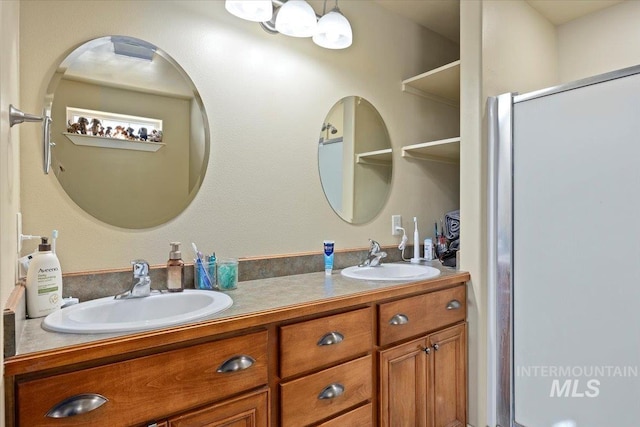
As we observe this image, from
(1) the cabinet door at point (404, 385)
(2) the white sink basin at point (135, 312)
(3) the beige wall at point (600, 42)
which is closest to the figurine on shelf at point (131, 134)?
(2) the white sink basin at point (135, 312)

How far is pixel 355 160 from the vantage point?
1992 mm

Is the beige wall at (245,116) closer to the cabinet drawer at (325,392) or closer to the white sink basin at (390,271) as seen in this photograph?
the white sink basin at (390,271)

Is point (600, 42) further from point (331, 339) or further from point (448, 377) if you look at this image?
point (331, 339)

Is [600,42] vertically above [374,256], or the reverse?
[600,42]

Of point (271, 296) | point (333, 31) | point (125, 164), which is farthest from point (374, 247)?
point (125, 164)

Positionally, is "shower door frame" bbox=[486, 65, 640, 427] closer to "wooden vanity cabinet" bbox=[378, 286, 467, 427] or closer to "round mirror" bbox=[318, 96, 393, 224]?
"wooden vanity cabinet" bbox=[378, 286, 467, 427]

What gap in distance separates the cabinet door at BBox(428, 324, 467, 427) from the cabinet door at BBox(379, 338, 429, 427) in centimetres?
6

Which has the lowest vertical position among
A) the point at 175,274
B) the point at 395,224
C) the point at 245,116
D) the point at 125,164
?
the point at 175,274

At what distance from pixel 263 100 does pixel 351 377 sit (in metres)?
1.21

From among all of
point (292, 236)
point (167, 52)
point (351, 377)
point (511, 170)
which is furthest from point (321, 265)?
point (167, 52)

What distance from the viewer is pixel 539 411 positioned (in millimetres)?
1617

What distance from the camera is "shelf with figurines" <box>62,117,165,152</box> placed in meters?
1.24

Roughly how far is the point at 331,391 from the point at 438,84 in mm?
1873

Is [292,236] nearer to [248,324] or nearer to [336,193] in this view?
[336,193]
